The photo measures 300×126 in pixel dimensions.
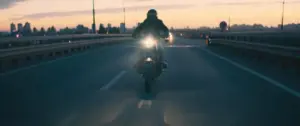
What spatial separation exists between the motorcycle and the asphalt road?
522 mm

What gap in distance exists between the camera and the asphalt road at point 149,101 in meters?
6.63

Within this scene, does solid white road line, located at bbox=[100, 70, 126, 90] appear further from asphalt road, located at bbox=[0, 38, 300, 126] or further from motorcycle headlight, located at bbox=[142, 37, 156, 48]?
motorcycle headlight, located at bbox=[142, 37, 156, 48]

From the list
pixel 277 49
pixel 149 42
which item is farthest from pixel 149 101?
pixel 277 49

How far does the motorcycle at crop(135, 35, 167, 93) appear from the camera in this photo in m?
9.45

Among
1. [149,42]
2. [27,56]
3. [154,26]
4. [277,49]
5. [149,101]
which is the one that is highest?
[154,26]

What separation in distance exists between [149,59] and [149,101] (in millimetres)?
1385

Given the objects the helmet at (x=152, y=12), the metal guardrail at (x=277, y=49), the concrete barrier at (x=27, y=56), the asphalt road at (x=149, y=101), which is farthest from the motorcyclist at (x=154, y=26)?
the concrete barrier at (x=27, y=56)

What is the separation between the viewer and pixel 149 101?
8500mm

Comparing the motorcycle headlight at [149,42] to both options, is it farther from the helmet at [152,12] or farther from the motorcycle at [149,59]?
the helmet at [152,12]

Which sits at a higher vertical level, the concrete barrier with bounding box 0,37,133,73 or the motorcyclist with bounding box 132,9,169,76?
the motorcyclist with bounding box 132,9,169,76

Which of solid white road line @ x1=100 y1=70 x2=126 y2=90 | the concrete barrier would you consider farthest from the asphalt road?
the concrete barrier

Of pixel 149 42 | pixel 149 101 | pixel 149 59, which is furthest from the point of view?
pixel 149 42

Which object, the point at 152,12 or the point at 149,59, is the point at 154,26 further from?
the point at 149,59

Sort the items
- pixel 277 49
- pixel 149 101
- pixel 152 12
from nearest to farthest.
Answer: pixel 149 101 → pixel 152 12 → pixel 277 49
